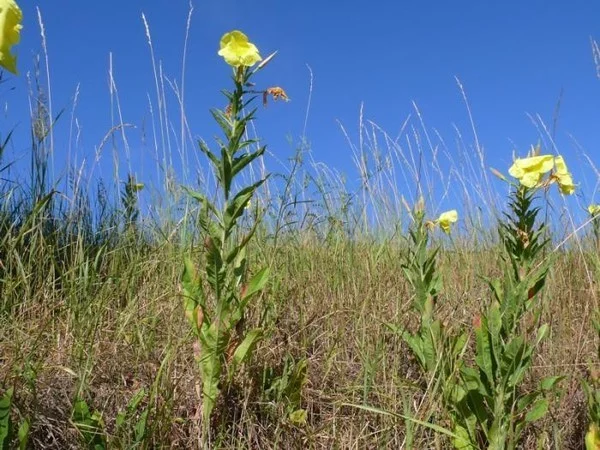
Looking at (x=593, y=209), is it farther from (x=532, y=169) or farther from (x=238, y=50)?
(x=238, y=50)

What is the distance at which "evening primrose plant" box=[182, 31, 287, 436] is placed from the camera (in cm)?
143

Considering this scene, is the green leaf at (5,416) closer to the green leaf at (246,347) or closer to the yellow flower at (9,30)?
the green leaf at (246,347)

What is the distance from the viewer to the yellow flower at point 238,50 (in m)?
1.54

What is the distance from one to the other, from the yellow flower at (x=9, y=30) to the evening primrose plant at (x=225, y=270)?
0.63m

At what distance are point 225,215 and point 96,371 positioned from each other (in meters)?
0.55

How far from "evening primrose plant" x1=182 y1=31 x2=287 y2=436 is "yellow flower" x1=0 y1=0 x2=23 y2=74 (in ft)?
2.06

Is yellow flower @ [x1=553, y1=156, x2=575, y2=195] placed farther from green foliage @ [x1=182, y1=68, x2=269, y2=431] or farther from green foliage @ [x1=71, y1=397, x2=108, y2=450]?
green foliage @ [x1=71, y1=397, x2=108, y2=450]

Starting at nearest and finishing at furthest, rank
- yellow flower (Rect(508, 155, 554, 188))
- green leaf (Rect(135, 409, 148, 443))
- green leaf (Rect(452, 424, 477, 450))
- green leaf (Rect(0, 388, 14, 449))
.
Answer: green leaf (Rect(0, 388, 14, 449)), green leaf (Rect(135, 409, 148, 443)), green leaf (Rect(452, 424, 477, 450)), yellow flower (Rect(508, 155, 554, 188))

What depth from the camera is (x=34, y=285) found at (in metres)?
1.98

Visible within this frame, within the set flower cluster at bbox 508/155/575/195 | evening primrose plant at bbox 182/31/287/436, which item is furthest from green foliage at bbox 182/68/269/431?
flower cluster at bbox 508/155/575/195

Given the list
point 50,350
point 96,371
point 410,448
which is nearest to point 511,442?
point 410,448

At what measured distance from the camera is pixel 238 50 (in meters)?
1.54

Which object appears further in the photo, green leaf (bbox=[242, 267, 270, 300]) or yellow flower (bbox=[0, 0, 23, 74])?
green leaf (bbox=[242, 267, 270, 300])

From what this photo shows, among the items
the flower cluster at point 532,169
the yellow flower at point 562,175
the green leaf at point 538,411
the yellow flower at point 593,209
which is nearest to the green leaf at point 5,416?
the green leaf at point 538,411
